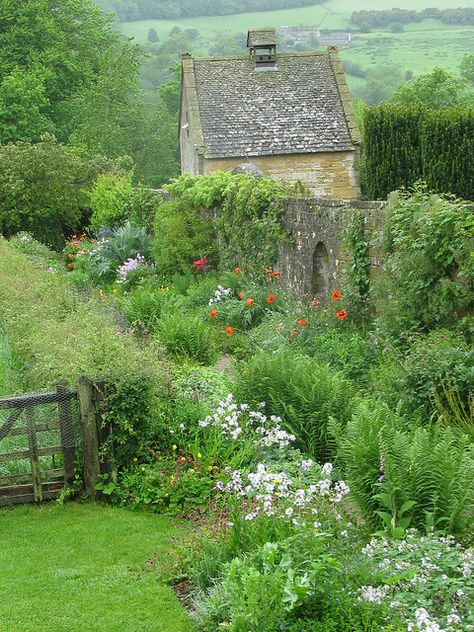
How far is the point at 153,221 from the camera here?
2173cm

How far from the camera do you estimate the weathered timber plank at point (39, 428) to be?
7.47 metres

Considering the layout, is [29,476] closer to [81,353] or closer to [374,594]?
[81,353]

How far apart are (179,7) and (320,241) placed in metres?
119

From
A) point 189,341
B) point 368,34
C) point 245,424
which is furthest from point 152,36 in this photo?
point 245,424

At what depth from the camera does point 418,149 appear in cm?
2206

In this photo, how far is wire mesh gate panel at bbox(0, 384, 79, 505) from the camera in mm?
7480

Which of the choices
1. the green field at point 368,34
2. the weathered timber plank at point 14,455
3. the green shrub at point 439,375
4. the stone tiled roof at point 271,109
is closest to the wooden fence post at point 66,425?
the weathered timber plank at point 14,455

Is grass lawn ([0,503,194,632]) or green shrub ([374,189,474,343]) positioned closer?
grass lawn ([0,503,194,632])

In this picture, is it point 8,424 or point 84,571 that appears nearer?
point 84,571

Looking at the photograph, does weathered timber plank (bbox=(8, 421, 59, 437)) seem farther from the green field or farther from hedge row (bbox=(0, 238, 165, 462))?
the green field

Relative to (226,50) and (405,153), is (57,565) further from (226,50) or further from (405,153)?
(226,50)

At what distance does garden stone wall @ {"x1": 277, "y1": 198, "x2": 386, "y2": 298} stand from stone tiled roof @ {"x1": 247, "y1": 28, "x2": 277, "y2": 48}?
16089 mm

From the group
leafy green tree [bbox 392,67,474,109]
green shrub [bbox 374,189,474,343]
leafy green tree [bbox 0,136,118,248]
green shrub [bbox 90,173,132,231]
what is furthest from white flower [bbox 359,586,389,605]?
leafy green tree [bbox 392,67,474,109]

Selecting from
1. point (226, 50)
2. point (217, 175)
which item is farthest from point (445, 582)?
point (226, 50)
